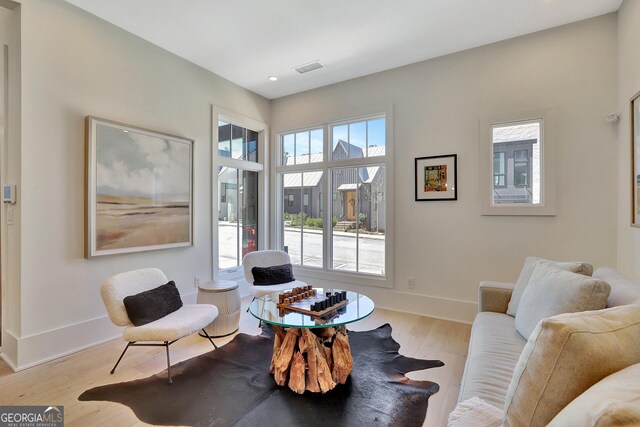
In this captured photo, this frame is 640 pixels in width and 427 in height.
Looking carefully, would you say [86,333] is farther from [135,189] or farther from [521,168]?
[521,168]

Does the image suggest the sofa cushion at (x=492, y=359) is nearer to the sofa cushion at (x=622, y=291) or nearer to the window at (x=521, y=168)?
the sofa cushion at (x=622, y=291)

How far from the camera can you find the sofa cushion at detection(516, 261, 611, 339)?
146 cm

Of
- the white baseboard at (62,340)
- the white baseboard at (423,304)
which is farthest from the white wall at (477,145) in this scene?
the white baseboard at (62,340)

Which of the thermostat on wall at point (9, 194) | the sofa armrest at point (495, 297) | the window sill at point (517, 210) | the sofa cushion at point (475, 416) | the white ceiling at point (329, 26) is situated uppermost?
the white ceiling at point (329, 26)

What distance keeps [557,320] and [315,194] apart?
11.8 ft

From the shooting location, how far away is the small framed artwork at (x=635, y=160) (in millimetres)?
2158

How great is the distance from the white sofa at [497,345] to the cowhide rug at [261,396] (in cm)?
51

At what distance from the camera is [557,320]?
0.89 metres

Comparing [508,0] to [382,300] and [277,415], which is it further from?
[277,415]

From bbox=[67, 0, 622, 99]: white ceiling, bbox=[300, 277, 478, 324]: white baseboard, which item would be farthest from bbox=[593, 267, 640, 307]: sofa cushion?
bbox=[67, 0, 622, 99]: white ceiling

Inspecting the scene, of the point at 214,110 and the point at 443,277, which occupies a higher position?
the point at 214,110

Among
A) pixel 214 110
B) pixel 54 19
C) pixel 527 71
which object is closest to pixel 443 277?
pixel 527 71

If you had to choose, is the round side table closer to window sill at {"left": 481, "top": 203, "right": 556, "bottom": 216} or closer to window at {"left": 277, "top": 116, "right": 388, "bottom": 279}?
window at {"left": 277, "top": 116, "right": 388, "bottom": 279}

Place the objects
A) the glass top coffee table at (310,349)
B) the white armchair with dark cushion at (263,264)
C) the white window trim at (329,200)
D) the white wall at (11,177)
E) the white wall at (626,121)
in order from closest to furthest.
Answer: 1. the glass top coffee table at (310,349)
2. the white wall at (626,121)
3. the white wall at (11,177)
4. the white armchair with dark cushion at (263,264)
5. the white window trim at (329,200)
